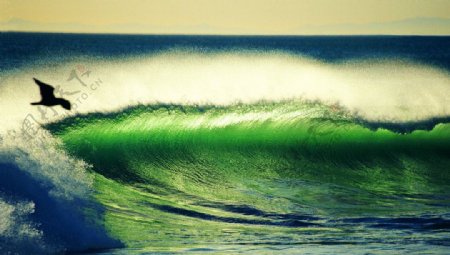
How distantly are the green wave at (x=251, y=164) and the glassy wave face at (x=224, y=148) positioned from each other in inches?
0.6

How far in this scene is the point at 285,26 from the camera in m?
5.83

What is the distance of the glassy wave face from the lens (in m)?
3.95

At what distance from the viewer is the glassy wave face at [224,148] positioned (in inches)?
156

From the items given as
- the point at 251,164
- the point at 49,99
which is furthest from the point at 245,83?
the point at 49,99

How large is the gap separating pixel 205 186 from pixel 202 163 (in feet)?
1.64

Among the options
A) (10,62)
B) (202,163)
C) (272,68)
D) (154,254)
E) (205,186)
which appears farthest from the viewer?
(272,68)

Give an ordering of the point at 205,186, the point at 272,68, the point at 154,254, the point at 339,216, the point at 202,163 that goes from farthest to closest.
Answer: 1. the point at 272,68
2. the point at 202,163
3. the point at 205,186
4. the point at 339,216
5. the point at 154,254

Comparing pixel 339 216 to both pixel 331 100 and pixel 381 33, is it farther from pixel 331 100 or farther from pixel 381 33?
pixel 381 33

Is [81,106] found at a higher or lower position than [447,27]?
lower

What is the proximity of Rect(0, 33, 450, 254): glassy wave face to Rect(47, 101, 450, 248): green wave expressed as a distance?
0.01 metres

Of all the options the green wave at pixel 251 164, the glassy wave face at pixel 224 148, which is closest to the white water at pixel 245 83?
the glassy wave face at pixel 224 148

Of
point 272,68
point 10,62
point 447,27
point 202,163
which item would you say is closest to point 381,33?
point 447,27

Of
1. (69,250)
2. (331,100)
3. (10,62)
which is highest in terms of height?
(10,62)

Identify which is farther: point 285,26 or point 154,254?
point 285,26
